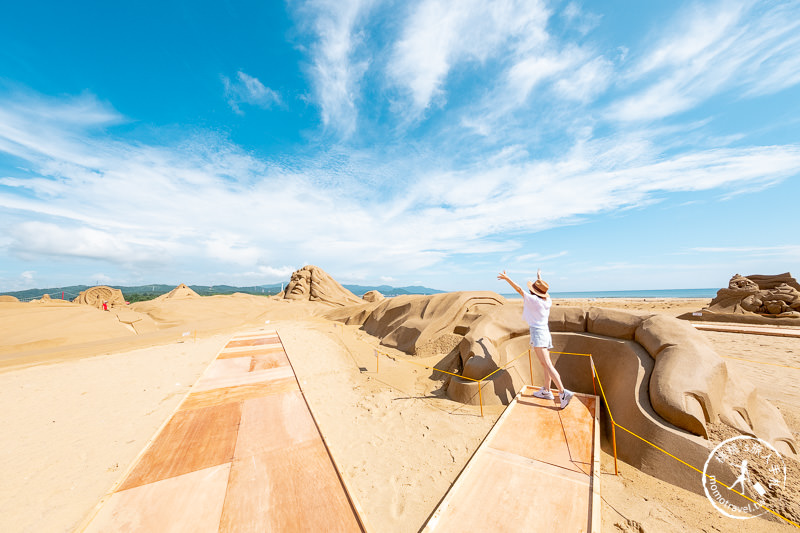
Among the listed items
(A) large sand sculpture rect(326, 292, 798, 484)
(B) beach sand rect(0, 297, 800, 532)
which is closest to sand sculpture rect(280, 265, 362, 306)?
(B) beach sand rect(0, 297, 800, 532)

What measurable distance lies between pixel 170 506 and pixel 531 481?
4102 millimetres

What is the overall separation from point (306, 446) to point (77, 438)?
14.2 ft

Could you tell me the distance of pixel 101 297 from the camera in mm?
27203

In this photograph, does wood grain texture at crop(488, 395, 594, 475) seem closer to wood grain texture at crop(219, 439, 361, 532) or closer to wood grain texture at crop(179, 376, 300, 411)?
wood grain texture at crop(219, 439, 361, 532)

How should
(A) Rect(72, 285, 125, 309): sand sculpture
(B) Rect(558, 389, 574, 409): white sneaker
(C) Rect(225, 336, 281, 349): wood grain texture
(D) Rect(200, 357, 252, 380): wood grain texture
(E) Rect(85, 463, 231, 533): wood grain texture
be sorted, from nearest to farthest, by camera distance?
1. (E) Rect(85, 463, 231, 533): wood grain texture
2. (B) Rect(558, 389, 574, 409): white sneaker
3. (D) Rect(200, 357, 252, 380): wood grain texture
4. (C) Rect(225, 336, 281, 349): wood grain texture
5. (A) Rect(72, 285, 125, 309): sand sculpture

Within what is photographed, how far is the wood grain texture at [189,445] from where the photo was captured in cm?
373

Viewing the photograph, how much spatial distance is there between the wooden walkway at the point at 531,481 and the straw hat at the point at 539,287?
2.02 m

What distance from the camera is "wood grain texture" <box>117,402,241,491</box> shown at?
12.3ft

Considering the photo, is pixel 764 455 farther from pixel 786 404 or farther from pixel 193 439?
pixel 193 439

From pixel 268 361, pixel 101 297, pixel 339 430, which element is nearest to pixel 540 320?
pixel 339 430

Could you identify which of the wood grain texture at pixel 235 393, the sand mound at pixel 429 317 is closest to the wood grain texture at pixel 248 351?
the wood grain texture at pixel 235 393

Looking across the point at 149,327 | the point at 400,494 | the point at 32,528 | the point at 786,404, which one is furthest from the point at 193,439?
the point at 149,327

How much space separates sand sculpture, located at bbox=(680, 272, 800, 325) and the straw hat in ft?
65.2

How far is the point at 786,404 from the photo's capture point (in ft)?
18.7
